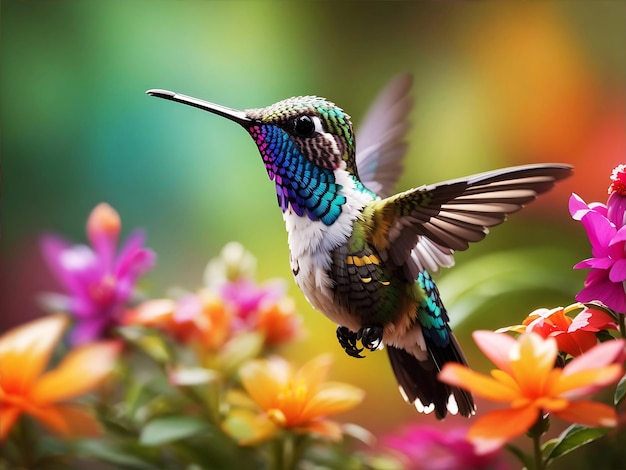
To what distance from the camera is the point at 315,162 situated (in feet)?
1.69

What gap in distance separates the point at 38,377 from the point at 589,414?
1.70ft

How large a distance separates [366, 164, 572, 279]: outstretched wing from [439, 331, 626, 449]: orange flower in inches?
3.0

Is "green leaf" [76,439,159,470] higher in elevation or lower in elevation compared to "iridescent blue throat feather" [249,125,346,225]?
lower

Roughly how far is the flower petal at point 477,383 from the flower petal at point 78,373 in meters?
0.41

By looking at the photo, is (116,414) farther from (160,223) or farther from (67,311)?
→ (160,223)

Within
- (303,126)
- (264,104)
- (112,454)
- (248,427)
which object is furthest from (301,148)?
(264,104)

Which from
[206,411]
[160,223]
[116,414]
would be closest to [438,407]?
[206,411]

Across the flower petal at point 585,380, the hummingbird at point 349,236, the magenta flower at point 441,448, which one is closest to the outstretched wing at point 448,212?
the hummingbird at point 349,236

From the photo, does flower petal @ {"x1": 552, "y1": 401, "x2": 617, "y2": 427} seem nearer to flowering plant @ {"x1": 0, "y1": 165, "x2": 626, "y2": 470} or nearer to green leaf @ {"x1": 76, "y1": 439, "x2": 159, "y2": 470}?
flowering plant @ {"x1": 0, "y1": 165, "x2": 626, "y2": 470}

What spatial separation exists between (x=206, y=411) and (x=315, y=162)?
1.27 feet

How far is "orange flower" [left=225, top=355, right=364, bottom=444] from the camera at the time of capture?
63cm

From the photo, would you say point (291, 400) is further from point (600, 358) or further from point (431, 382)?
point (600, 358)

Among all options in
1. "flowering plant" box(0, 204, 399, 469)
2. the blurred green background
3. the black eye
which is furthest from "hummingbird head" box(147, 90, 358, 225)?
the blurred green background

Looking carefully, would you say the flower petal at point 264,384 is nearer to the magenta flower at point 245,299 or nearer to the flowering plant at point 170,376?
the flowering plant at point 170,376
